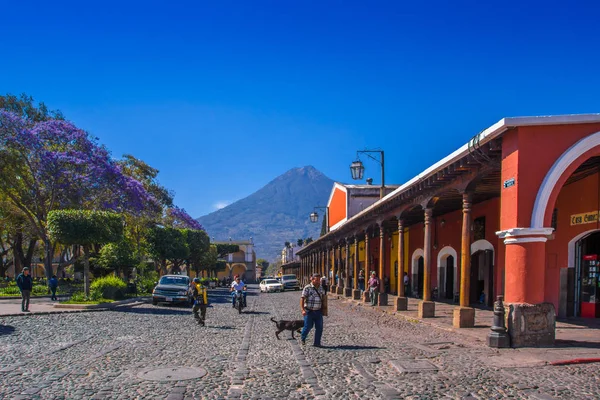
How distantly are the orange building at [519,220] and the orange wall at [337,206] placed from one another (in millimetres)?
20714

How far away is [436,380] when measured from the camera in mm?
7910

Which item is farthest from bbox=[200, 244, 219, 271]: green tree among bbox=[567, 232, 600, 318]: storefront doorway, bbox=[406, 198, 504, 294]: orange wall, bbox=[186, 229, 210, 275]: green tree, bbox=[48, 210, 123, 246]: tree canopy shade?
bbox=[567, 232, 600, 318]: storefront doorway

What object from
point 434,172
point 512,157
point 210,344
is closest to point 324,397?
point 210,344

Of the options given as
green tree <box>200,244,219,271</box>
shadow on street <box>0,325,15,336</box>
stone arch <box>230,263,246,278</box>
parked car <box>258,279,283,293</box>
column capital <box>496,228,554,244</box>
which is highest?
column capital <box>496,228,554,244</box>

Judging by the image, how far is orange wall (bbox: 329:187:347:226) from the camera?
48.7 m

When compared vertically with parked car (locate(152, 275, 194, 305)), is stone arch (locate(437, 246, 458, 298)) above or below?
above

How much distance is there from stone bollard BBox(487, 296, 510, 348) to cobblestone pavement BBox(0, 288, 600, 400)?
0.94ft

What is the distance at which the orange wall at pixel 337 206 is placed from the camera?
48656mm

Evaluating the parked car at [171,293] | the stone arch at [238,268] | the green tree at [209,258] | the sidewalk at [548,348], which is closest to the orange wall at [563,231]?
the sidewalk at [548,348]

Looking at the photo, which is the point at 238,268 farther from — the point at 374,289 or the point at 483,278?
the point at 483,278

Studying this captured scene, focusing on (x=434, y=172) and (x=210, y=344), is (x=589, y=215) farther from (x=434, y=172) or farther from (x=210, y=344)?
(x=210, y=344)

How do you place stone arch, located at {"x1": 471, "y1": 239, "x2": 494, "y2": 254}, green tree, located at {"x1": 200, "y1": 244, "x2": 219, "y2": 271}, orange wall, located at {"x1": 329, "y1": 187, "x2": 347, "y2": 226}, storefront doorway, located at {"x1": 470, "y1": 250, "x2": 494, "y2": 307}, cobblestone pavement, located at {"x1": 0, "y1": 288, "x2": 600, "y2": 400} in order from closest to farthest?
1. cobblestone pavement, located at {"x1": 0, "y1": 288, "x2": 600, "y2": 400}
2. stone arch, located at {"x1": 471, "y1": 239, "x2": 494, "y2": 254}
3. storefront doorway, located at {"x1": 470, "y1": 250, "x2": 494, "y2": 307}
4. orange wall, located at {"x1": 329, "y1": 187, "x2": 347, "y2": 226}
5. green tree, located at {"x1": 200, "y1": 244, "x2": 219, "y2": 271}

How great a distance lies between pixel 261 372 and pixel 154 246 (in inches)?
1202

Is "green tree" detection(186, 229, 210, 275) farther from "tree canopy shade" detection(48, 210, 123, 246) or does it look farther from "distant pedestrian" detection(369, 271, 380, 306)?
"distant pedestrian" detection(369, 271, 380, 306)
